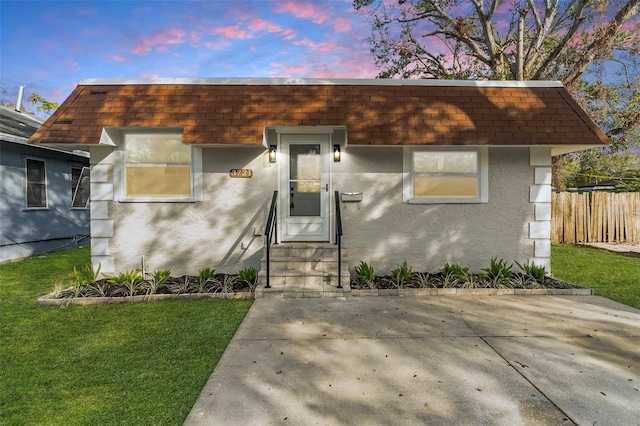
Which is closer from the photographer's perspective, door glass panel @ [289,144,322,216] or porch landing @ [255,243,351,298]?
porch landing @ [255,243,351,298]

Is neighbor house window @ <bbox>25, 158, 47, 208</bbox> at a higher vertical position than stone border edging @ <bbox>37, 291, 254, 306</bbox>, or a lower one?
higher

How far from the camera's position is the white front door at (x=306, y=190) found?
6383mm

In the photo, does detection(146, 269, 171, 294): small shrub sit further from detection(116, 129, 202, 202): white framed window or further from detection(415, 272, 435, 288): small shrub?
detection(415, 272, 435, 288): small shrub

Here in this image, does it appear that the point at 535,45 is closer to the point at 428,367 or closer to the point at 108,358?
the point at 428,367

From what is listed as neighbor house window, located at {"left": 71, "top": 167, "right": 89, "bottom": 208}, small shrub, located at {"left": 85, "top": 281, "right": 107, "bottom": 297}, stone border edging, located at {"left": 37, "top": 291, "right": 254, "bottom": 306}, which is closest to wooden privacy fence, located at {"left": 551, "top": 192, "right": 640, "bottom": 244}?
stone border edging, located at {"left": 37, "top": 291, "right": 254, "bottom": 306}

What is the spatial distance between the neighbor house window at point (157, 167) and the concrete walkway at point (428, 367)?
2.91 meters

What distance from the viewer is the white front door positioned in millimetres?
6383

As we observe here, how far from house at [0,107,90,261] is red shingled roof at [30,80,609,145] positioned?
4314 mm

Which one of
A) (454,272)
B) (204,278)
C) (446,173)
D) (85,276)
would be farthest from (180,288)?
(446,173)

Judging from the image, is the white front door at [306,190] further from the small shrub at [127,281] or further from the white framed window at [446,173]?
the small shrub at [127,281]

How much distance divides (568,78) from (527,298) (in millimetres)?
10011

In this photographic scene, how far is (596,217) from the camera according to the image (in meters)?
11.2

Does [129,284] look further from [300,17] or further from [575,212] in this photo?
[575,212]

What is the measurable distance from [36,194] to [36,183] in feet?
1.03
